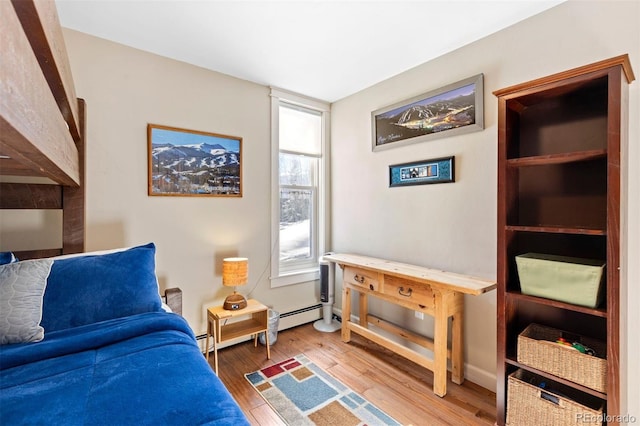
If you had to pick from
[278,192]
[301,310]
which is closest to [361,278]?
[301,310]

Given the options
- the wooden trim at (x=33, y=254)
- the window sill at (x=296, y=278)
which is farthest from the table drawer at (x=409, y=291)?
the wooden trim at (x=33, y=254)

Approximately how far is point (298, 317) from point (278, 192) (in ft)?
4.58

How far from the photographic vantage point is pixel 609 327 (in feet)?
4.48

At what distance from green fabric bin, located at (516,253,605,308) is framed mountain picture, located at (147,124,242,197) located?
236 cm

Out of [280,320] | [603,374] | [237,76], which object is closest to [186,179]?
[237,76]

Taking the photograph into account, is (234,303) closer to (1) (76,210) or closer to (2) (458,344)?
(1) (76,210)

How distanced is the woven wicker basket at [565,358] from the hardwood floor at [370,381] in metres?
0.56

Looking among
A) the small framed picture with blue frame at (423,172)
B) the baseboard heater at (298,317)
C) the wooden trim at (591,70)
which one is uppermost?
the wooden trim at (591,70)

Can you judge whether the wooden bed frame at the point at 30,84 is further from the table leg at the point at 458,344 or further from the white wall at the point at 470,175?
the table leg at the point at 458,344

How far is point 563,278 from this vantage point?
1.51 metres

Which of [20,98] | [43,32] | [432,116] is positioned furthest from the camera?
[432,116]

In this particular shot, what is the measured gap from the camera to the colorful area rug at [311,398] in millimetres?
1826

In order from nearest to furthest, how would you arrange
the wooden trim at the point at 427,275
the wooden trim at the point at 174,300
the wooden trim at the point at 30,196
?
the wooden trim at the point at 30,196 → the wooden trim at the point at 427,275 → the wooden trim at the point at 174,300

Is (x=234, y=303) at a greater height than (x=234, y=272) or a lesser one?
lesser
